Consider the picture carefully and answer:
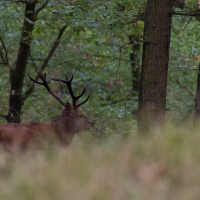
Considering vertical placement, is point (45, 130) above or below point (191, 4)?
below

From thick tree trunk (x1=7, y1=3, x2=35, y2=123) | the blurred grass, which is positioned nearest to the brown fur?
the blurred grass

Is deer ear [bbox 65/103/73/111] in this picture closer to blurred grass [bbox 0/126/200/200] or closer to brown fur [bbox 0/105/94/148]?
brown fur [bbox 0/105/94/148]

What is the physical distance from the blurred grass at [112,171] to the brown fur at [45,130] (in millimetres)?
1631

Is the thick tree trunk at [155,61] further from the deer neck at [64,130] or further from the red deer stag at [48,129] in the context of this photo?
the deer neck at [64,130]

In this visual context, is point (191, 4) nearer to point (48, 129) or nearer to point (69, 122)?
point (69, 122)

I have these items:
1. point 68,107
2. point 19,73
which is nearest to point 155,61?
point 68,107

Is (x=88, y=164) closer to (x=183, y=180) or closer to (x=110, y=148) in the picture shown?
(x=110, y=148)

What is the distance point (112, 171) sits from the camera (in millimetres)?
3787

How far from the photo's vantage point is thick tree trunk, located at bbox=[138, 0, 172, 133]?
6496mm

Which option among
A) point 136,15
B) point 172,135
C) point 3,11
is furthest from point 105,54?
point 172,135

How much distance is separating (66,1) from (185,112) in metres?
5.04

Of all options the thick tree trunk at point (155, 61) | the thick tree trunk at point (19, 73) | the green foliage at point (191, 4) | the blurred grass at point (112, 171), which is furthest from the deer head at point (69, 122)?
the blurred grass at point (112, 171)

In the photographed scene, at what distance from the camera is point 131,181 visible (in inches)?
142

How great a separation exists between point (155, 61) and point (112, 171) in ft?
10.3
